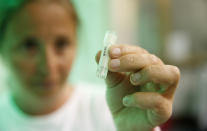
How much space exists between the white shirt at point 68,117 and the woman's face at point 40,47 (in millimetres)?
87

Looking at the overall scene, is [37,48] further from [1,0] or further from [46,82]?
[1,0]

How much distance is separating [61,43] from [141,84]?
1.12 ft

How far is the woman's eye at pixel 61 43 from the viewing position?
2.15ft

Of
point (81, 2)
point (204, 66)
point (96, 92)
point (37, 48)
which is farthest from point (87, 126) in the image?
point (204, 66)

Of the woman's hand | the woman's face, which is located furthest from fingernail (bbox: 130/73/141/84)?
the woman's face

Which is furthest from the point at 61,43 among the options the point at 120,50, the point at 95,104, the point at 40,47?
the point at 120,50

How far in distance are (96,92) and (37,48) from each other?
0.85 ft

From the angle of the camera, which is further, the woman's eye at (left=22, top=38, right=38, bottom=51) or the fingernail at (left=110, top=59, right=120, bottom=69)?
the woman's eye at (left=22, top=38, right=38, bottom=51)

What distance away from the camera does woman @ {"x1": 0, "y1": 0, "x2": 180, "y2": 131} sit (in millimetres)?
372

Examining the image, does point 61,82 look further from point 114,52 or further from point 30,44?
point 114,52

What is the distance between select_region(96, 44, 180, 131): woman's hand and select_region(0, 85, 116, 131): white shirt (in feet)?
0.95

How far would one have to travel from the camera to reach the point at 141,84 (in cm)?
38

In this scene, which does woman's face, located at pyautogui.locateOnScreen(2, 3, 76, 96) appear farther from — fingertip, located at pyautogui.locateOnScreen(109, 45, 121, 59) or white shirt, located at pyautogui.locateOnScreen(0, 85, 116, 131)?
fingertip, located at pyautogui.locateOnScreen(109, 45, 121, 59)

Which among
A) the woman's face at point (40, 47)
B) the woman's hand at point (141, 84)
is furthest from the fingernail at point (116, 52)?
the woman's face at point (40, 47)
